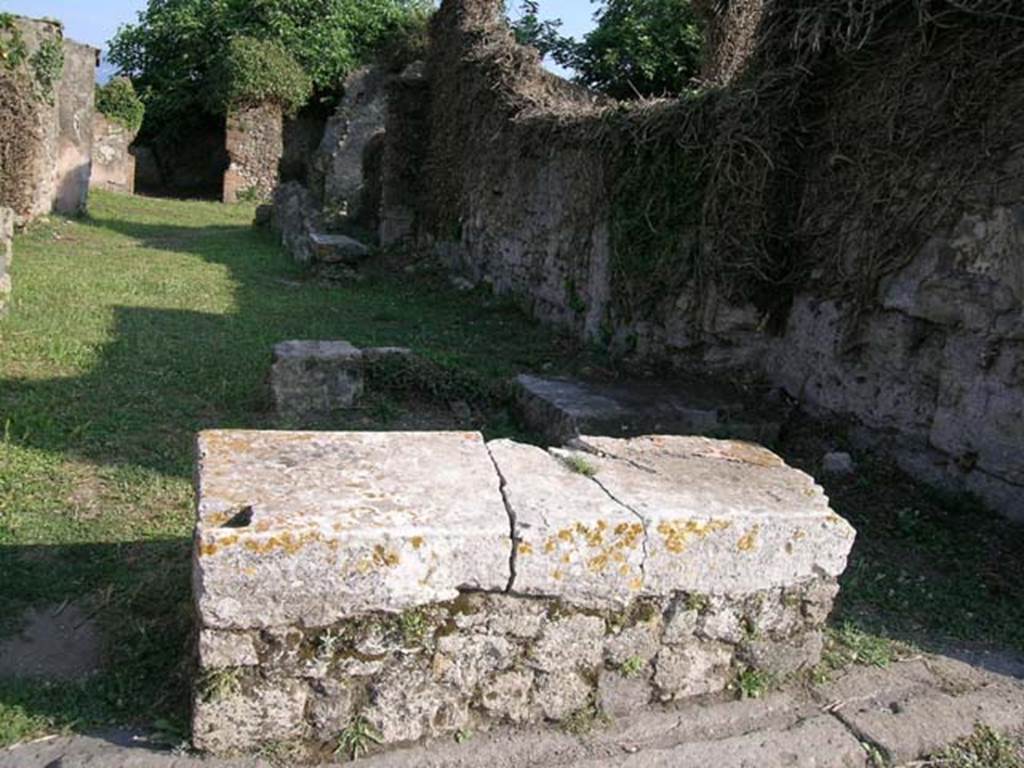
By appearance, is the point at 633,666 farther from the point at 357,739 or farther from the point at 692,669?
the point at 357,739

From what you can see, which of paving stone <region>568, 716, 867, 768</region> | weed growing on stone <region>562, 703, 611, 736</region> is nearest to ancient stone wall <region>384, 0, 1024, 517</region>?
paving stone <region>568, 716, 867, 768</region>

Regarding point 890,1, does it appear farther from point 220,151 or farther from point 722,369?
point 220,151

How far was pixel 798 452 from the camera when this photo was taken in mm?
5414

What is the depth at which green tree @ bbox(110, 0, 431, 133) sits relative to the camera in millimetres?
25438

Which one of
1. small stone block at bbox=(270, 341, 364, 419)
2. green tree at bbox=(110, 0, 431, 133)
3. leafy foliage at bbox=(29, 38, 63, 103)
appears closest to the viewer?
small stone block at bbox=(270, 341, 364, 419)

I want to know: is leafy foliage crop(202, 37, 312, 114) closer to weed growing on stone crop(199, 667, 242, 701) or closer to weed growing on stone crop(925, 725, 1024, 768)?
weed growing on stone crop(199, 667, 242, 701)

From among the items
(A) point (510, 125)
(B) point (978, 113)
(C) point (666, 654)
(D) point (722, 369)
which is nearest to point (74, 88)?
(A) point (510, 125)

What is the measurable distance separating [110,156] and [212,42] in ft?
18.4

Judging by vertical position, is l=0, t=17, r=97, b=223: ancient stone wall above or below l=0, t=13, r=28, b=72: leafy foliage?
below

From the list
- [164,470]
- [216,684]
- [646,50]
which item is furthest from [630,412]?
[646,50]

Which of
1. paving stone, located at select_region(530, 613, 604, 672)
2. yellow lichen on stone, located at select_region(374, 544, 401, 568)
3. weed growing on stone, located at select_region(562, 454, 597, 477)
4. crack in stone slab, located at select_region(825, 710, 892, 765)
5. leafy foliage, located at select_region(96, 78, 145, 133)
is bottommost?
crack in stone slab, located at select_region(825, 710, 892, 765)

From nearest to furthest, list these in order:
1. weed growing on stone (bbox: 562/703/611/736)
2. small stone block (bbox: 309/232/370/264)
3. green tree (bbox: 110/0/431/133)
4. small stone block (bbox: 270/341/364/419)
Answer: weed growing on stone (bbox: 562/703/611/736)
small stone block (bbox: 270/341/364/419)
small stone block (bbox: 309/232/370/264)
green tree (bbox: 110/0/431/133)

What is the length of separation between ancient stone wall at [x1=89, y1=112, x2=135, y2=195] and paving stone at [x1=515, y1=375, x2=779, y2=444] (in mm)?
19506

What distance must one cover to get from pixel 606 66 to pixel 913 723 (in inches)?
844
